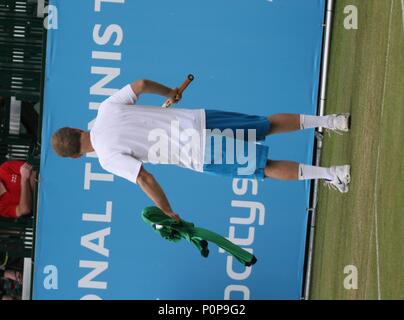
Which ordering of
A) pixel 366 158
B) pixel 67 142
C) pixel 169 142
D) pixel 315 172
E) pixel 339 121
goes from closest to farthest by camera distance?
pixel 67 142 < pixel 169 142 < pixel 315 172 < pixel 339 121 < pixel 366 158

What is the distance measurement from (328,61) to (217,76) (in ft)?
3.72

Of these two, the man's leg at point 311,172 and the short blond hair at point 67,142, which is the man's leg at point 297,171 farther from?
the short blond hair at point 67,142

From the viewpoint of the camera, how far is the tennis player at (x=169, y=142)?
17.6 feet

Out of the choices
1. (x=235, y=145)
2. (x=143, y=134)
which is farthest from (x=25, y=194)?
(x=235, y=145)

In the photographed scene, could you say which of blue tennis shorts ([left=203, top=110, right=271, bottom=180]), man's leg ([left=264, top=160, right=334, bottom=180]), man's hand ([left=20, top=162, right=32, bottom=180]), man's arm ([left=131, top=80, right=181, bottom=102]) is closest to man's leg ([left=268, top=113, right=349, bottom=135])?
blue tennis shorts ([left=203, top=110, right=271, bottom=180])

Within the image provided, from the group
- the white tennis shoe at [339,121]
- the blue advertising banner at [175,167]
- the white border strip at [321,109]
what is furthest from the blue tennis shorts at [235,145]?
the white border strip at [321,109]

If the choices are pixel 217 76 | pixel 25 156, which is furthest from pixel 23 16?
pixel 217 76

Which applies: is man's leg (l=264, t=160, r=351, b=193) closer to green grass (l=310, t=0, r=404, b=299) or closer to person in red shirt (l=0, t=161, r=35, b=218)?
green grass (l=310, t=0, r=404, b=299)

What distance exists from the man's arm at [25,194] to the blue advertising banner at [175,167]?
0.21 m

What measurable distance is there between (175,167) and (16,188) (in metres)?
1.64

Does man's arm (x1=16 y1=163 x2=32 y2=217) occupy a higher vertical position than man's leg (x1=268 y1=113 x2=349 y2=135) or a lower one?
lower

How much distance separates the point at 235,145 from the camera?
5.56m

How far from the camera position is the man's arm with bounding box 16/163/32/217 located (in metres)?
7.30

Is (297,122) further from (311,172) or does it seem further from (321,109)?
(321,109)
